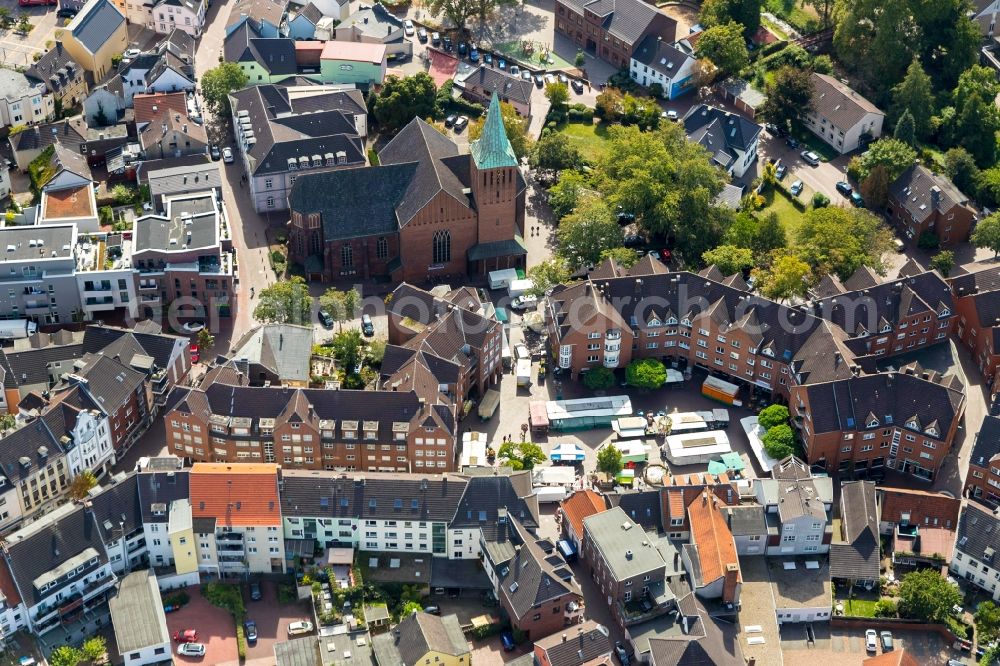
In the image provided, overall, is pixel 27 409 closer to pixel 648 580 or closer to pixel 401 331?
pixel 401 331

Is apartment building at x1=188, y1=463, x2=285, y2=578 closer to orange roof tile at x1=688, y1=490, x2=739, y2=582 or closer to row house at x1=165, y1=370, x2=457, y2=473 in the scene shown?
row house at x1=165, y1=370, x2=457, y2=473

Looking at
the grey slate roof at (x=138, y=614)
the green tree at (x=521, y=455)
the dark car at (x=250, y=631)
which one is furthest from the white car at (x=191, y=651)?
the green tree at (x=521, y=455)

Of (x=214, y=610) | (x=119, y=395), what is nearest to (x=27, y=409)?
(x=119, y=395)

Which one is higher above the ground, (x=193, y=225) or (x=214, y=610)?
(x=193, y=225)

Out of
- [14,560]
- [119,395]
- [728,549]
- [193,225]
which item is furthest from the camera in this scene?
[193,225]

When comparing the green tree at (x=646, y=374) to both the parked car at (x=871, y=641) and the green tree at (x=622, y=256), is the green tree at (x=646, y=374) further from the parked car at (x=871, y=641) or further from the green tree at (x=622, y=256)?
the parked car at (x=871, y=641)

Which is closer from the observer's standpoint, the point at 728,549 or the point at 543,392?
the point at 728,549
